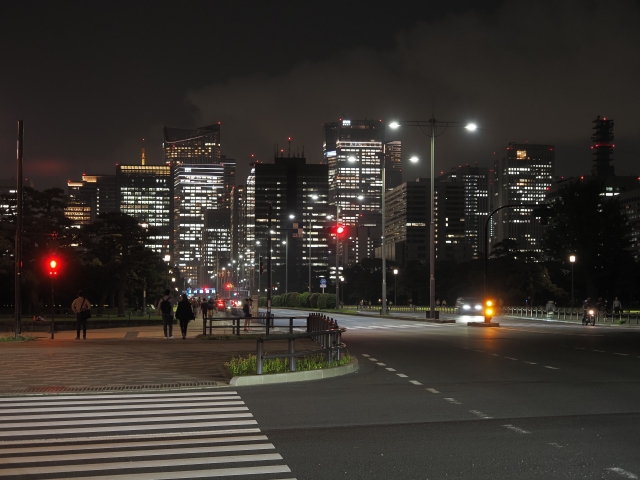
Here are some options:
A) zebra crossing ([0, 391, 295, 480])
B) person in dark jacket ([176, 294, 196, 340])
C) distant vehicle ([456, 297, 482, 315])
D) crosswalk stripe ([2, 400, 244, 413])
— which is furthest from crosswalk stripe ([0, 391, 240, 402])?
distant vehicle ([456, 297, 482, 315])

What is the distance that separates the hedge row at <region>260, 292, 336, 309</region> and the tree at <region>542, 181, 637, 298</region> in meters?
29.0

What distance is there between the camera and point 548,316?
204ft

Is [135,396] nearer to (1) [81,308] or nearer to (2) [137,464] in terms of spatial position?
(2) [137,464]

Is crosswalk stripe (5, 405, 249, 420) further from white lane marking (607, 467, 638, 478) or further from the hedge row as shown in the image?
the hedge row

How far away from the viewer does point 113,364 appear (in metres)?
19.6

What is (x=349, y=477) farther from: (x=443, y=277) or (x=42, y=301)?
(x=443, y=277)

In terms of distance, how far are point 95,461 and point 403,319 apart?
51620 millimetres

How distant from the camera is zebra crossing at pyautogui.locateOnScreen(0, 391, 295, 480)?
320 inches

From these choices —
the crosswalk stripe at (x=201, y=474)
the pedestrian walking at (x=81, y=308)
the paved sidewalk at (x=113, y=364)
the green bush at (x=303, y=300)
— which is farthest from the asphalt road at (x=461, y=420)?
the green bush at (x=303, y=300)

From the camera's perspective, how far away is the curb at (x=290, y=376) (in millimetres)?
15643

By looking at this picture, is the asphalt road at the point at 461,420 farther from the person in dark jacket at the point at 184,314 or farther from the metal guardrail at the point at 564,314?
the metal guardrail at the point at 564,314

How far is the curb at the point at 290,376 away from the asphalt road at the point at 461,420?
1.50ft

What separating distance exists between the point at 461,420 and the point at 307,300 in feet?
293

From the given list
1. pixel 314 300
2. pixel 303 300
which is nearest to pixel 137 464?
pixel 314 300
